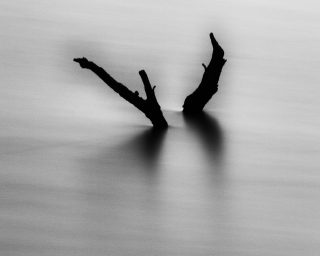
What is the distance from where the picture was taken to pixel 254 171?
3309mm

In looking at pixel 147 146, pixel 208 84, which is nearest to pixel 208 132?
pixel 208 84

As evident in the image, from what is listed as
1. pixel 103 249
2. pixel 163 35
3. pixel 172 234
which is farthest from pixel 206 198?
pixel 163 35

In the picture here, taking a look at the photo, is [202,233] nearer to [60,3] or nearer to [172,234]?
[172,234]

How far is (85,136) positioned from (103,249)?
3.45ft

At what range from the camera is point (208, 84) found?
3.58 metres

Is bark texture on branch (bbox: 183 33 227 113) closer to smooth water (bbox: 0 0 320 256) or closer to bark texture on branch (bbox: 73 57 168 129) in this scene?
smooth water (bbox: 0 0 320 256)

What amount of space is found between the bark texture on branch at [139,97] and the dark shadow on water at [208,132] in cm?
11

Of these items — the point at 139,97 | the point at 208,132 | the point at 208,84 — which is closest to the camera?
the point at 139,97

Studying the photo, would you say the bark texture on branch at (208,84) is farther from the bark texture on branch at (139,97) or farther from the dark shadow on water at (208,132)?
the bark texture on branch at (139,97)

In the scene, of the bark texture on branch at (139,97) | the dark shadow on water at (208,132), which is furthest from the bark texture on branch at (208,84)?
the bark texture on branch at (139,97)

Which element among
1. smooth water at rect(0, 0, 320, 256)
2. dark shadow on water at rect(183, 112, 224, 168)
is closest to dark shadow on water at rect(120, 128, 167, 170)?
smooth water at rect(0, 0, 320, 256)

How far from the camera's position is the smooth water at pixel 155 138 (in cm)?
269

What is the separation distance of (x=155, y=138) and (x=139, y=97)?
0.49ft

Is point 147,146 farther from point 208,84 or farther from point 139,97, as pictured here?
point 208,84
